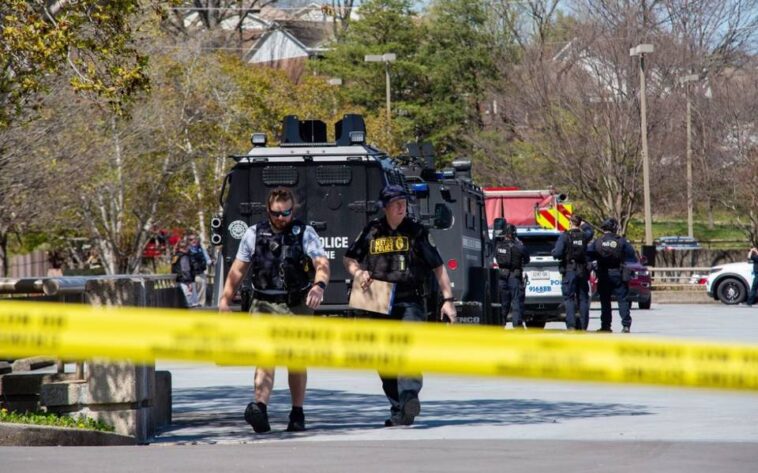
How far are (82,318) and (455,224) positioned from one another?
14.7 m

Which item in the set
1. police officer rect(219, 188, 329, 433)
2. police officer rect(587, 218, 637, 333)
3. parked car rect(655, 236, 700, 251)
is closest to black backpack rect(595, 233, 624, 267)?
police officer rect(587, 218, 637, 333)

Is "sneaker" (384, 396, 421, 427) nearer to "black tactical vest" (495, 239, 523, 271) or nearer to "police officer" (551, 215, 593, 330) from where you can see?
"police officer" (551, 215, 593, 330)

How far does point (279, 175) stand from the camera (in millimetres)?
18344

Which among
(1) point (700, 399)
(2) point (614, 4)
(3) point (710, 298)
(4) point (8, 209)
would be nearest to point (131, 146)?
(4) point (8, 209)

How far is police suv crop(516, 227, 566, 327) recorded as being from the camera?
2536 cm

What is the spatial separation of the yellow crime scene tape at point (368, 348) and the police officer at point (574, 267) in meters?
16.7

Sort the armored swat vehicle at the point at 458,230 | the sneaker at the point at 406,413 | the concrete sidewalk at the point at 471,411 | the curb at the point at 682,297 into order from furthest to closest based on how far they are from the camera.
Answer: the curb at the point at 682,297
the armored swat vehicle at the point at 458,230
the sneaker at the point at 406,413
the concrete sidewalk at the point at 471,411

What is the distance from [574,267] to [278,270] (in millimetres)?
12360

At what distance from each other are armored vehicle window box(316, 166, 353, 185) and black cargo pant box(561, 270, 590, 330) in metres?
5.66

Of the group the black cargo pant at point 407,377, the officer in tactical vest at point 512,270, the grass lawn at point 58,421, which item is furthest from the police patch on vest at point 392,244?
the officer in tactical vest at point 512,270

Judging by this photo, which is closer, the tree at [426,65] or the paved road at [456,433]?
the paved road at [456,433]

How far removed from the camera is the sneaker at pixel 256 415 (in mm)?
10891

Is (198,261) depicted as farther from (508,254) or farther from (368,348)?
(368,348)

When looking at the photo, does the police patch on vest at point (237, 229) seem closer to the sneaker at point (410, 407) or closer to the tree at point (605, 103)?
the sneaker at point (410, 407)
